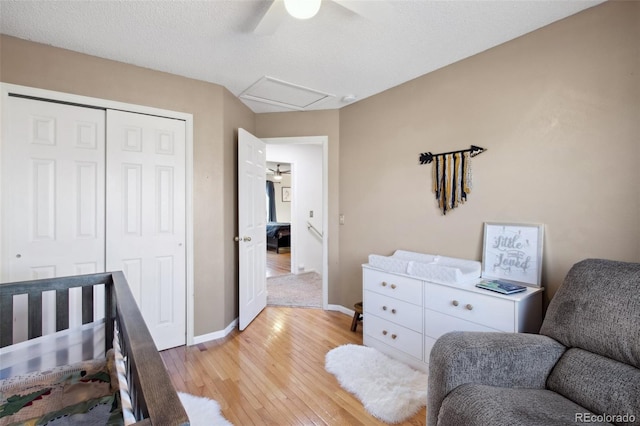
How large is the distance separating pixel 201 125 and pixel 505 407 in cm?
275

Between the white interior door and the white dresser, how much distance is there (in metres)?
1.18

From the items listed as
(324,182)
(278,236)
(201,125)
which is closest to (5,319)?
(201,125)

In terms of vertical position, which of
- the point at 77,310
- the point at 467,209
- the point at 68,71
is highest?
the point at 68,71

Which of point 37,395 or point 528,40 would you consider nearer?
point 37,395

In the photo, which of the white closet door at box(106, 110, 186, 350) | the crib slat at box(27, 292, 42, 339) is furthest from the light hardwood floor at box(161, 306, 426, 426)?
the crib slat at box(27, 292, 42, 339)

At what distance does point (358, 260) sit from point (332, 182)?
92cm

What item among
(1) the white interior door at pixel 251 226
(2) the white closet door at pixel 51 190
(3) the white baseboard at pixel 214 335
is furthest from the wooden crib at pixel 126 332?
(1) the white interior door at pixel 251 226

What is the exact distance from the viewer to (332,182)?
3.35 m

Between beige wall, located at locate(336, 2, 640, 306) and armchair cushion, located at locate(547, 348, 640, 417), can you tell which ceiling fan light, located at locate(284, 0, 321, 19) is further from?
armchair cushion, located at locate(547, 348, 640, 417)

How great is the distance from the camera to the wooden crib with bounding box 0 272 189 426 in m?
0.60

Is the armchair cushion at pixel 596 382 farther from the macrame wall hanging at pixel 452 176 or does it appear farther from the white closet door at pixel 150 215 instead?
the white closet door at pixel 150 215

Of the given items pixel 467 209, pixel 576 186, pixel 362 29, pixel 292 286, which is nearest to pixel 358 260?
pixel 467 209

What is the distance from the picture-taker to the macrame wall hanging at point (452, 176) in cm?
223

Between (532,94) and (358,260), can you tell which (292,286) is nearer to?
(358,260)
